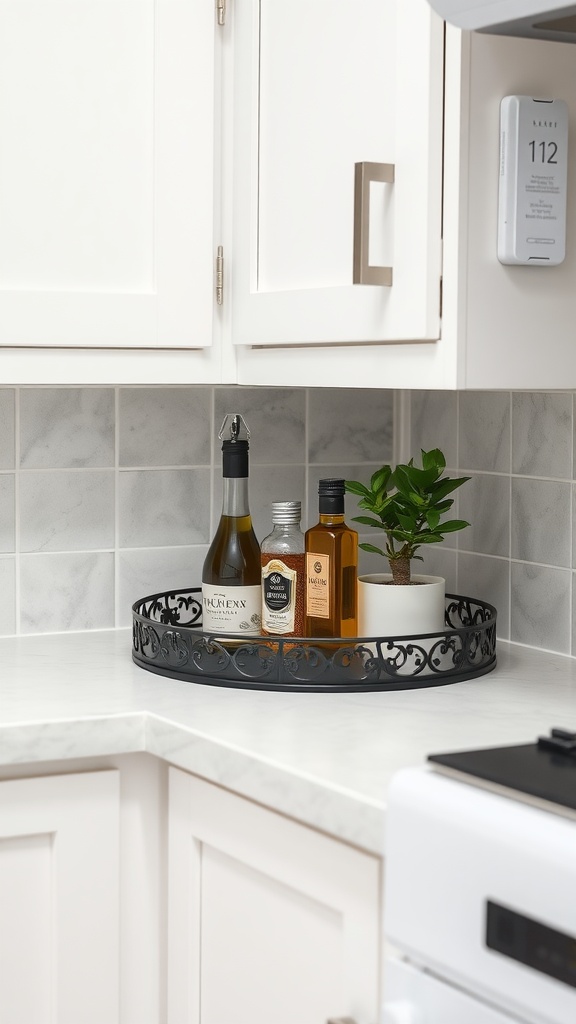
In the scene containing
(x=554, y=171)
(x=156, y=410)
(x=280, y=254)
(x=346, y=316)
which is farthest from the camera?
(x=156, y=410)

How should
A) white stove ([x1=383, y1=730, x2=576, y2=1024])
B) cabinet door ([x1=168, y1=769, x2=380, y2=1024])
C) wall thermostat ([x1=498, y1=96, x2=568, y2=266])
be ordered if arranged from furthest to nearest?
wall thermostat ([x1=498, y1=96, x2=568, y2=266])
cabinet door ([x1=168, y1=769, x2=380, y2=1024])
white stove ([x1=383, y1=730, x2=576, y2=1024])

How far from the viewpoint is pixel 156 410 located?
186cm

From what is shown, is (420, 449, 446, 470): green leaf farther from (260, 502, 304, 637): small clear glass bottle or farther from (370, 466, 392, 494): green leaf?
(260, 502, 304, 637): small clear glass bottle

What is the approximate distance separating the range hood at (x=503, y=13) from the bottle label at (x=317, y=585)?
630mm

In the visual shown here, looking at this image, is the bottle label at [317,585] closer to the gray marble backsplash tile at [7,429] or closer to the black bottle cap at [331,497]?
the black bottle cap at [331,497]

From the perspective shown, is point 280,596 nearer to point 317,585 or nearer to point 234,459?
point 317,585

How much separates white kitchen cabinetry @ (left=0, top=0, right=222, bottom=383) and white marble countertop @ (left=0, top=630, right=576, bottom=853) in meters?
0.38

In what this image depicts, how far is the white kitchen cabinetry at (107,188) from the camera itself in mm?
1479

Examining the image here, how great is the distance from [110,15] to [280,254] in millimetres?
342

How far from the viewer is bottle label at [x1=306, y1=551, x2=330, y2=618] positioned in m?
1.55

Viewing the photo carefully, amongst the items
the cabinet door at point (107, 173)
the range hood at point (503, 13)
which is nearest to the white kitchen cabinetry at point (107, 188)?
the cabinet door at point (107, 173)

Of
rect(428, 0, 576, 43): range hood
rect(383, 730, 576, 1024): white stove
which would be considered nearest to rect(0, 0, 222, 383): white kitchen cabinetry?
rect(428, 0, 576, 43): range hood

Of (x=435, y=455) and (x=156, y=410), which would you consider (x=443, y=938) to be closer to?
(x=435, y=455)

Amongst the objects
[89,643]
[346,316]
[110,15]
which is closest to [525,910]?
[346,316]
